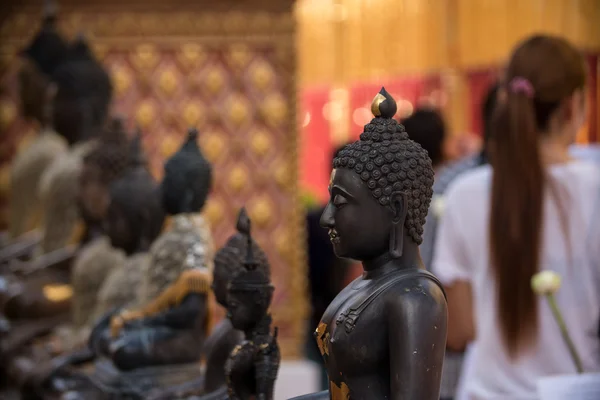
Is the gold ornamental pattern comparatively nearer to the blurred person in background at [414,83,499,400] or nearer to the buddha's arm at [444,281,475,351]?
the blurred person in background at [414,83,499,400]

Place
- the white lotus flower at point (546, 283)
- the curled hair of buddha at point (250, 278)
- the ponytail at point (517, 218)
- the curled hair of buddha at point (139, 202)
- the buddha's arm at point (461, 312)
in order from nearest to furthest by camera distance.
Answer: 1. the curled hair of buddha at point (250, 278)
2. the white lotus flower at point (546, 283)
3. the ponytail at point (517, 218)
4. the buddha's arm at point (461, 312)
5. the curled hair of buddha at point (139, 202)

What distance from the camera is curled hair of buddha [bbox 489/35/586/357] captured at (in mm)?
3453

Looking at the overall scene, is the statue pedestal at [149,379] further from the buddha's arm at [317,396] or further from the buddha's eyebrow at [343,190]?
the buddha's eyebrow at [343,190]

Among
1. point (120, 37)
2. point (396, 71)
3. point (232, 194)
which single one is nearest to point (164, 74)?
point (120, 37)

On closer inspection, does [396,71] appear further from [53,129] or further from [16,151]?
[53,129]

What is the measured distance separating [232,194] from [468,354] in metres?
4.29

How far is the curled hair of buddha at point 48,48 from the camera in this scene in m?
6.39

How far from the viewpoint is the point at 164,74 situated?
8.09 metres

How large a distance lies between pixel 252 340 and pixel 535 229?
3.97 ft

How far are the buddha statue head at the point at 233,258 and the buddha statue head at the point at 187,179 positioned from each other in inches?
27.3

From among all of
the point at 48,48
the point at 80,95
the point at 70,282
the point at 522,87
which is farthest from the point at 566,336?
the point at 48,48

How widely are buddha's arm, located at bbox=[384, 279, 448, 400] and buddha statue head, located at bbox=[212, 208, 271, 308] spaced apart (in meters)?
0.60

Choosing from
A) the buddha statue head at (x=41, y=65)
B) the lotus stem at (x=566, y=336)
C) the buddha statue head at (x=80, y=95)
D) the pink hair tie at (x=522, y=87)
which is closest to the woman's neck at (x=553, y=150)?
the pink hair tie at (x=522, y=87)

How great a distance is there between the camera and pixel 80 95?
583cm
